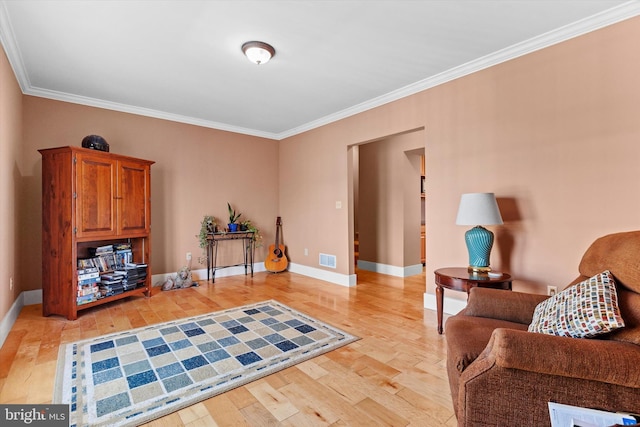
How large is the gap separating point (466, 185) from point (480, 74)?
1.08m

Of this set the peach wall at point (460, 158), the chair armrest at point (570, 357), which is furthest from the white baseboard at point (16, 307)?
the chair armrest at point (570, 357)

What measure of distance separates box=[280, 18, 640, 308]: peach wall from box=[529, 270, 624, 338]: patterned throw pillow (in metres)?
1.21

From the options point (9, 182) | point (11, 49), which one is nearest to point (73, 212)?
point (9, 182)

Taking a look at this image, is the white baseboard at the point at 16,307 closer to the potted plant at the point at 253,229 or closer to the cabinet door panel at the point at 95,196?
the cabinet door panel at the point at 95,196

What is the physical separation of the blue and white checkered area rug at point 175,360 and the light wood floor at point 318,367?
0.10 meters

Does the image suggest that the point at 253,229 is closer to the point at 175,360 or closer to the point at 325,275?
the point at 325,275

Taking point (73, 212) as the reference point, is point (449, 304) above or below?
below

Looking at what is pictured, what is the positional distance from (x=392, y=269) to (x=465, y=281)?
114 inches

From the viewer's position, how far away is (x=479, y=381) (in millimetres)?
1170

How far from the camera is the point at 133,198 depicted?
3.72m

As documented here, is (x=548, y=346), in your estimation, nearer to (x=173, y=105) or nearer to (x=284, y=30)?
(x=284, y=30)

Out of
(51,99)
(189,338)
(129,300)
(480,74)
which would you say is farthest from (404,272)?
(51,99)

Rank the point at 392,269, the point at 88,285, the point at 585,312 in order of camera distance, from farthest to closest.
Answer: the point at 392,269, the point at 88,285, the point at 585,312

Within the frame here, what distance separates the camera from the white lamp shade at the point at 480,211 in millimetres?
2518
